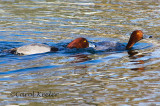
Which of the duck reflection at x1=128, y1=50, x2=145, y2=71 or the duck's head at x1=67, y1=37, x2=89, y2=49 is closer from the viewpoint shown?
the duck reflection at x1=128, y1=50, x2=145, y2=71

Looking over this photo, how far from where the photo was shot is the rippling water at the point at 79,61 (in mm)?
5787

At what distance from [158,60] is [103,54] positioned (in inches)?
61.8

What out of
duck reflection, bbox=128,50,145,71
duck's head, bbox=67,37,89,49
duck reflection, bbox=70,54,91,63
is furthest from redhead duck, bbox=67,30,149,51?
duck reflection, bbox=70,54,91,63

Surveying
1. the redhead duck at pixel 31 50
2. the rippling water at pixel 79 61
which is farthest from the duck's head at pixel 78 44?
the redhead duck at pixel 31 50

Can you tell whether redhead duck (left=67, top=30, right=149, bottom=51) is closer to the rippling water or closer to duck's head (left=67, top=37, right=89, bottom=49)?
duck's head (left=67, top=37, right=89, bottom=49)

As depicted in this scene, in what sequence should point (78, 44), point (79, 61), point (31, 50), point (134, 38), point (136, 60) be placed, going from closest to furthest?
point (79, 61), point (136, 60), point (31, 50), point (78, 44), point (134, 38)

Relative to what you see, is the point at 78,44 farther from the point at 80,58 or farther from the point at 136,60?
the point at 136,60

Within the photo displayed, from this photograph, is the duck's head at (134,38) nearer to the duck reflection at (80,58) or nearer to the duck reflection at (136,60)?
the duck reflection at (136,60)

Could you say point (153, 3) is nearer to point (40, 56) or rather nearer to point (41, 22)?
point (41, 22)

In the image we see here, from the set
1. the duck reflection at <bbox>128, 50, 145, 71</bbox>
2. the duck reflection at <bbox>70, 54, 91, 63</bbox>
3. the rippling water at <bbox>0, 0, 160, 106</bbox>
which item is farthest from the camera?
the duck reflection at <bbox>70, 54, 91, 63</bbox>

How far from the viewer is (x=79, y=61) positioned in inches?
335

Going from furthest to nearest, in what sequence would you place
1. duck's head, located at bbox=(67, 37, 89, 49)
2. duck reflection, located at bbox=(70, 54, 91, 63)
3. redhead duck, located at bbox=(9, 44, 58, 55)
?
duck's head, located at bbox=(67, 37, 89, 49)
redhead duck, located at bbox=(9, 44, 58, 55)
duck reflection, located at bbox=(70, 54, 91, 63)

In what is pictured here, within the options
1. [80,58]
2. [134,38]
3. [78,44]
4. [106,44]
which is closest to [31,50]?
[80,58]

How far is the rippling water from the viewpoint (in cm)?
579
